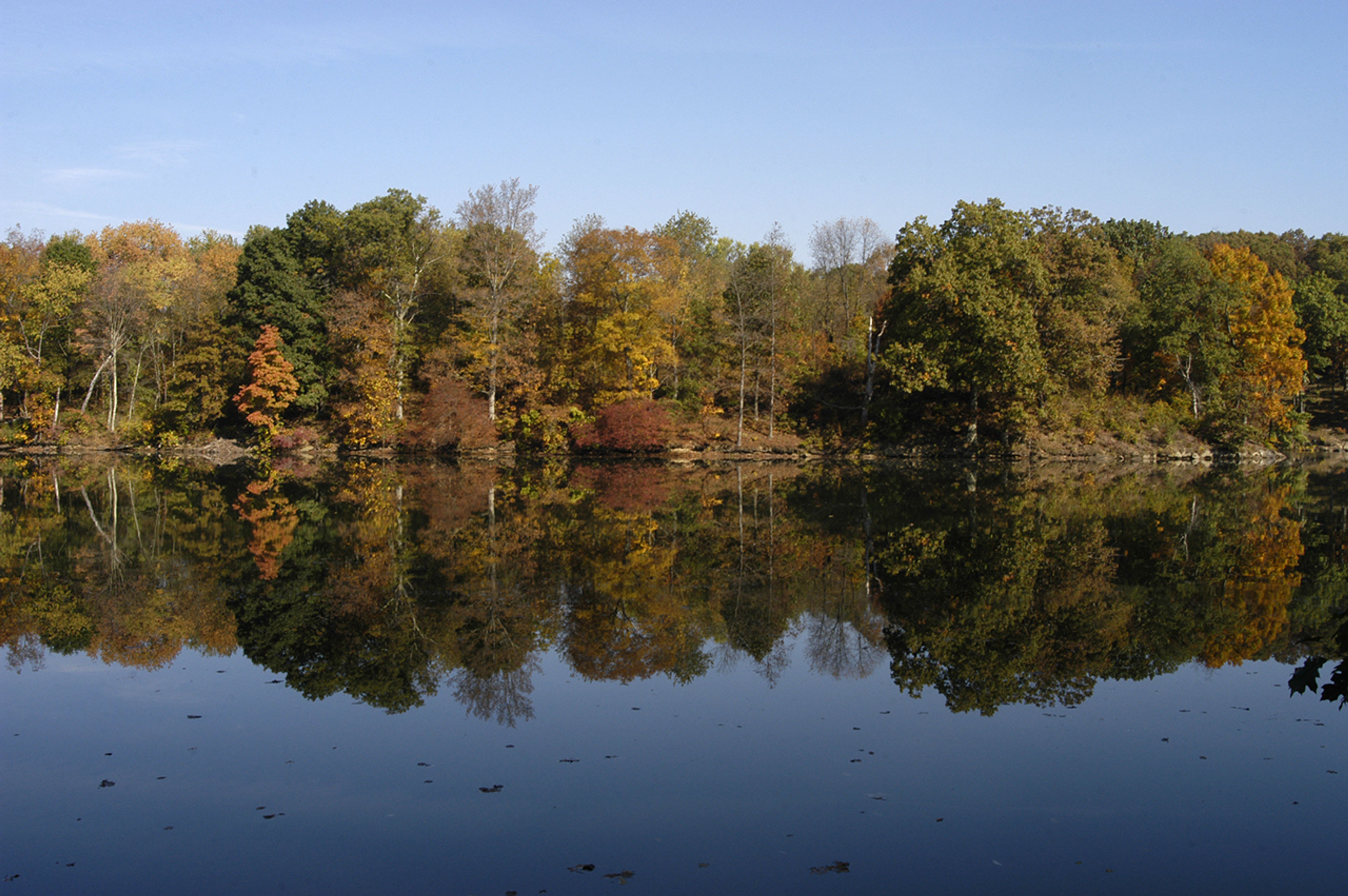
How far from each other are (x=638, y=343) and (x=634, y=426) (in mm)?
4879

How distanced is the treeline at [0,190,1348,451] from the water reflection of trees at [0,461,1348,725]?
18.1m

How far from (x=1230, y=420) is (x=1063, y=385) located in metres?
10.2

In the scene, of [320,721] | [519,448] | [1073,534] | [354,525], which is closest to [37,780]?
[320,721]

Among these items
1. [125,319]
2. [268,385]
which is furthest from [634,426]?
[125,319]

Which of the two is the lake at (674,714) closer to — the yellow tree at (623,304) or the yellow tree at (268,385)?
the yellow tree at (623,304)

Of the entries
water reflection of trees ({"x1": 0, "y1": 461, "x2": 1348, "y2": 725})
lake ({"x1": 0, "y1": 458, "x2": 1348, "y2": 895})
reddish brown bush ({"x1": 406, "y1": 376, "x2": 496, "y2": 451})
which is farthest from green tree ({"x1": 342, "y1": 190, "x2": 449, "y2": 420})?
lake ({"x1": 0, "y1": 458, "x2": 1348, "y2": 895})

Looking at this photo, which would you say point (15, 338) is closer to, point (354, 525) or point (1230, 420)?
point (354, 525)

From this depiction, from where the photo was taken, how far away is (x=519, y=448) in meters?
47.7

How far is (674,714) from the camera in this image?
29.3ft

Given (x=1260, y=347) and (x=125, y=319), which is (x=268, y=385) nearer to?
(x=125, y=319)

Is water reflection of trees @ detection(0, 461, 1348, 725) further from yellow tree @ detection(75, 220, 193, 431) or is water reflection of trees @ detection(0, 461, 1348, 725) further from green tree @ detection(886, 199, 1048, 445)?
yellow tree @ detection(75, 220, 193, 431)

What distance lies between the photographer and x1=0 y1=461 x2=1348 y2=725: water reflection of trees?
1047cm

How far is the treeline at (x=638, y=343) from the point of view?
43.0 meters

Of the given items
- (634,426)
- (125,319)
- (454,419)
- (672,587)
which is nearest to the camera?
(672,587)
